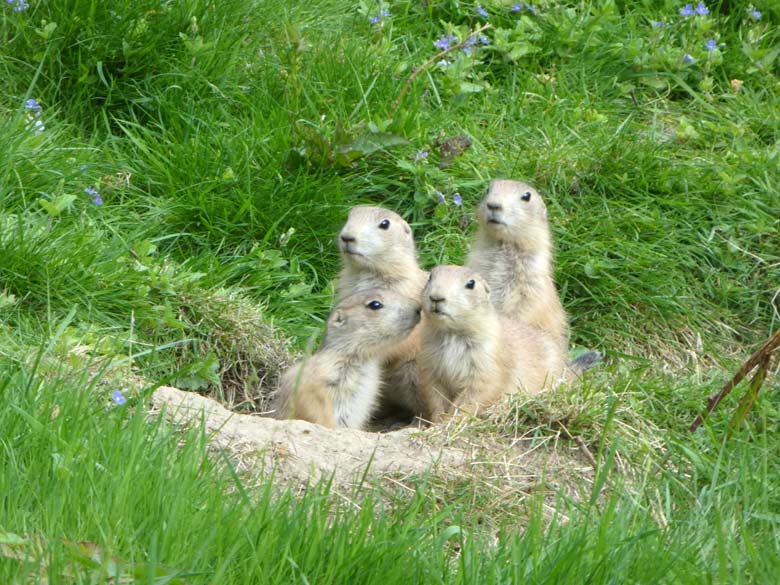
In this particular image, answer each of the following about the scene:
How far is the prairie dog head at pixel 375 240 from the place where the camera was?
6227 millimetres

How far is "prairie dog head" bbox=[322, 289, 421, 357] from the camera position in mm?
5906

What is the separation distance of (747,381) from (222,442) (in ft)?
7.68

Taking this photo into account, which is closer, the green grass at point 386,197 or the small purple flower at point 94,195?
the green grass at point 386,197

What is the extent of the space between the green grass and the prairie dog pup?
390mm

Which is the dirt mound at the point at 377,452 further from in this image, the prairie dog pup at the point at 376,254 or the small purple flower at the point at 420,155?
the small purple flower at the point at 420,155

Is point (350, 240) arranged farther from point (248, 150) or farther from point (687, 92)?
point (687, 92)

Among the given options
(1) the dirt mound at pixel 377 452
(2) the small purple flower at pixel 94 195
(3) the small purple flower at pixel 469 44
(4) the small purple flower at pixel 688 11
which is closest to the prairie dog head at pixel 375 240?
(1) the dirt mound at pixel 377 452

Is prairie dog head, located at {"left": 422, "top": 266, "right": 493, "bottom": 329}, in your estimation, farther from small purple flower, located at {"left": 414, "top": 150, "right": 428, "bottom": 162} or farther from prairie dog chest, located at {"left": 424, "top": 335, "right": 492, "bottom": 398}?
small purple flower, located at {"left": 414, "top": 150, "right": 428, "bottom": 162}

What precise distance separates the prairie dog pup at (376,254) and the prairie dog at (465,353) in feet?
1.37

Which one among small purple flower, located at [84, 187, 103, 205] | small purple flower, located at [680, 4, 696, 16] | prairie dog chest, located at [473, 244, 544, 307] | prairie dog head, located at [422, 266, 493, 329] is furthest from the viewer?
small purple flower, located at [680, 4, 696, 16]

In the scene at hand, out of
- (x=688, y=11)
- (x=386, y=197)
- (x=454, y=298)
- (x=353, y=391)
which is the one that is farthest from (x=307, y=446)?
(x=688, y=11)

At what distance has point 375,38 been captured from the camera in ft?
25.5

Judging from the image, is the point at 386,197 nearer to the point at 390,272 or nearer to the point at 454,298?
the point at 390,272

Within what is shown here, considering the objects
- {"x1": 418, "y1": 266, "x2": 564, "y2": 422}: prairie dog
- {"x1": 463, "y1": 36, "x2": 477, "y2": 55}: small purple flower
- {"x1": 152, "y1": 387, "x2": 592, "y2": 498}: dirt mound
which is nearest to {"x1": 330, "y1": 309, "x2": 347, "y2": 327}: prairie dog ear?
{"x1": 418, "y1": 266, "x2": 564, "y2": 422}: prairie dog
